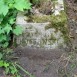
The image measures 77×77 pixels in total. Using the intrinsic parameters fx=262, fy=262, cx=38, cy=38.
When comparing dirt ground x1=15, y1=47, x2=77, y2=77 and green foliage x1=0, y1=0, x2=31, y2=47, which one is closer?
dirt ground x1=15, y1=47, x2=77, y2=77

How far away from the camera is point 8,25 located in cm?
401

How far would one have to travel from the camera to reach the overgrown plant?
3.89 metres

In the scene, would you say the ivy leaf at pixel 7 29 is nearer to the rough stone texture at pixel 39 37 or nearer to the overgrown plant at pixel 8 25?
the overgrown plant at pixel 8 25

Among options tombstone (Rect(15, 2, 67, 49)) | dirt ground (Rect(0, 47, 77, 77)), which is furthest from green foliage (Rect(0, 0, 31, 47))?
dirt ground (Rect(0, 47, 77, 77))

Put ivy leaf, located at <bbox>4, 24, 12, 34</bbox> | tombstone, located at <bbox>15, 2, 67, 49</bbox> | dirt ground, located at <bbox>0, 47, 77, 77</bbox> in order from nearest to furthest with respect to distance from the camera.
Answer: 1. dirt ground, located at <bbox>0, 47, 77, 77</bbox>
2. ivy leaf, located at <bbox>4, 24, 12, 34</bbox>
3. tombstone, located at <bbox>15, 2, 67, 49</bbox>

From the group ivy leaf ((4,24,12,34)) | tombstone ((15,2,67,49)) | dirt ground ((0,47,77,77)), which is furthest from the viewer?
tombstone ((15,2,67,49))

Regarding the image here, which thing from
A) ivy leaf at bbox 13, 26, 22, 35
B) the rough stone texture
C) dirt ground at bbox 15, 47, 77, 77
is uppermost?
ivy leaf at bbox 13, 26, 22, 35

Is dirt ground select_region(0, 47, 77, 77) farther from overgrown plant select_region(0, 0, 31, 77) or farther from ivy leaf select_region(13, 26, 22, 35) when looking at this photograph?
ivy leaf select_region(13, 26, 22, 35)

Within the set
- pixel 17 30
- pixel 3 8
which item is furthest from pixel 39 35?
pixel 3 8

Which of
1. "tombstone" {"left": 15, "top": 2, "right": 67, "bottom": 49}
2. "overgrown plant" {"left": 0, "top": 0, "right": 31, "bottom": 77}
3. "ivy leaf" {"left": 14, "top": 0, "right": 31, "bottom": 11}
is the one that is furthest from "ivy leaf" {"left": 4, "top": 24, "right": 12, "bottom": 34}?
"ivy leaf" {"left": 14, "top": 0, "right": 31, "bottom": 11}

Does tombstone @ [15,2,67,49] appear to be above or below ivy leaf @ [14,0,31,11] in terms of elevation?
below

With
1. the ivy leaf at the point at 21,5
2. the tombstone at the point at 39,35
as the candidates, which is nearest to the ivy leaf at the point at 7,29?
the tombstone at the point at 39,35

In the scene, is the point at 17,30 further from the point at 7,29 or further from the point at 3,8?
the point at 3,8

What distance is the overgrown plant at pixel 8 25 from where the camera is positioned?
3.89 metres
